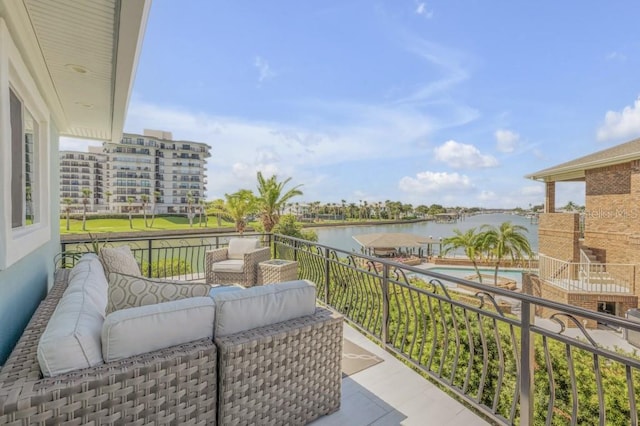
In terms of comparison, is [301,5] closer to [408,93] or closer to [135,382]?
[135,382]

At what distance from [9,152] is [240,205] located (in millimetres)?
11555

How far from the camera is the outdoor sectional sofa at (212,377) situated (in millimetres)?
1193

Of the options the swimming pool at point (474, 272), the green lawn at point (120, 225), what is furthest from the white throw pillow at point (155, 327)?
the green lawn at point (120, 225)

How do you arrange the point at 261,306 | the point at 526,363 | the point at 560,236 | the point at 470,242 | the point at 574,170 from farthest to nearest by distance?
the point at 470,242 → the point at 560,236 → the point at 574,170 → the point at 261,306 → the point at 526,363

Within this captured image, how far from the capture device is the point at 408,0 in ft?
31.2

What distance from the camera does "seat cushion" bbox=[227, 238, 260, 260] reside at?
19.6 ft

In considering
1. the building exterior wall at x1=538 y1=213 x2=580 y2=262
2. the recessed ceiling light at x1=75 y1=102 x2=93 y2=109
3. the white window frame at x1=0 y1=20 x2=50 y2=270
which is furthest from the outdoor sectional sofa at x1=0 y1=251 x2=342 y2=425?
the building exterior wall at x1=538 y1=213 x2=580 y2=262

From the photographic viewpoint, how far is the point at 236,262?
573 cm

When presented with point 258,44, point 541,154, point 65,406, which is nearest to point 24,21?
point 65,406

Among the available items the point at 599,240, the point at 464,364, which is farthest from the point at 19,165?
the point at 599,240

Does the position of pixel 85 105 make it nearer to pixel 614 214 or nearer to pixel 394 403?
pixel 394 403

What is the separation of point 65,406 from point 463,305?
212 cm

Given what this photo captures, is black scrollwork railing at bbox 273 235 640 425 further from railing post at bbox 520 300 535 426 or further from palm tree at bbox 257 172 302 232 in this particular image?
palm tree at bbox 257 172 302 232

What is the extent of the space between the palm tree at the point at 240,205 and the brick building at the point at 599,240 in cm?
1159
